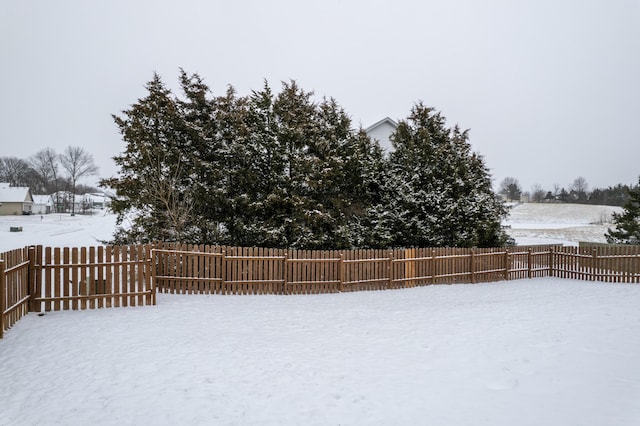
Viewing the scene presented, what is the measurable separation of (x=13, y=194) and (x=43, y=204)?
13.6 m

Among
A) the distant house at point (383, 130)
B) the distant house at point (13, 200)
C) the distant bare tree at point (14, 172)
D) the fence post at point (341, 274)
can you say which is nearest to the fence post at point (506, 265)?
the fence post at point (341, 274)

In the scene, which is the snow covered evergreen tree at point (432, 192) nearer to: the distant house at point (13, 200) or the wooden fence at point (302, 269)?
the wooden fence at point (302, 269)

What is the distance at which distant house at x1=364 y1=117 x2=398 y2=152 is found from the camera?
22844 millimetres

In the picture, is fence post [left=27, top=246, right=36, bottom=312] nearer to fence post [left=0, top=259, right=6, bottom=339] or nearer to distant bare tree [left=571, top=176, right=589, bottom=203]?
fence post [left=0, top=259, right=6, bottom=339]

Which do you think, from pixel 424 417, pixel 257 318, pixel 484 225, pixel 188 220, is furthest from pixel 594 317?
pixel 188 220

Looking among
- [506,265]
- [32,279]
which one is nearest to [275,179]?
[32,279]

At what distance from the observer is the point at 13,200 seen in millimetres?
66812

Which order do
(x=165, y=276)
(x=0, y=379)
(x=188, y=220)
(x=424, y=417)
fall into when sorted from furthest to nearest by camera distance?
1. (x=188, y=220)
2. (x=165, y=276)
3. (x=0, y=379)
4. (x=424, y=417)

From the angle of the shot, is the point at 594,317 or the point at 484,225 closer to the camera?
the point at 594,317

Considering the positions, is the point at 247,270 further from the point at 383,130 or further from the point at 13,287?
the point at 383,130

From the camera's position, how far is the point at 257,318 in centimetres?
862

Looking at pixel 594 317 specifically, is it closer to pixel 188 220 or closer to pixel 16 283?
pixel 16 283

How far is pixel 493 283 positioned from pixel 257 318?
36.2 feet

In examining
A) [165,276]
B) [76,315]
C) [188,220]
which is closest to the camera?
[76,315]
